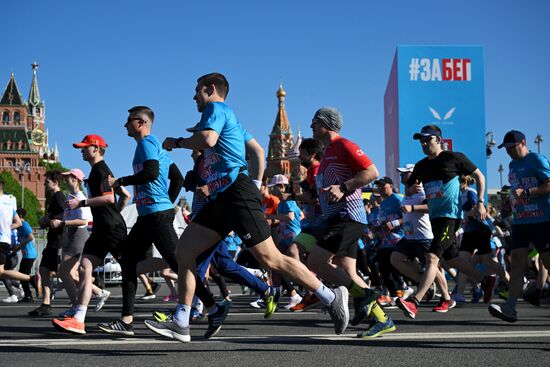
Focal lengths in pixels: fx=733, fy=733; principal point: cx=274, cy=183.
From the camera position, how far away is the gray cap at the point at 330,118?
6176 mm

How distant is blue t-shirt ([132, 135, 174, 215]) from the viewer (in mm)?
6434

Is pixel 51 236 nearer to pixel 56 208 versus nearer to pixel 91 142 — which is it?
pixel 56 208

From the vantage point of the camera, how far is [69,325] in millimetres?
6016

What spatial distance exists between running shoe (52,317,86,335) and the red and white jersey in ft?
7.45

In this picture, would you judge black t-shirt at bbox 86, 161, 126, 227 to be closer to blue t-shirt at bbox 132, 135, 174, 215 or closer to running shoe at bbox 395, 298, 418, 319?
blue t-shirt at bbox 132, 135, 174, 215

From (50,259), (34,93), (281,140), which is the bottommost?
(50,259)

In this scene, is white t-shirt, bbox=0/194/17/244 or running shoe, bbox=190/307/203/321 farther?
white t-shirt, bbox=0/194/17/244

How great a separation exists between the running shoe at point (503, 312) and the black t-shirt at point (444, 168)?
1788mm

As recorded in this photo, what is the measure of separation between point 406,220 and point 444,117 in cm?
2431

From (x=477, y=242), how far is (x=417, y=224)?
4.54ft

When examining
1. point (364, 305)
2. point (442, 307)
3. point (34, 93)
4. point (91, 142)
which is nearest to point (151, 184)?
point (91, 142)

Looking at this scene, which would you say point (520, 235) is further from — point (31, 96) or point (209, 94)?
point (31, 96)

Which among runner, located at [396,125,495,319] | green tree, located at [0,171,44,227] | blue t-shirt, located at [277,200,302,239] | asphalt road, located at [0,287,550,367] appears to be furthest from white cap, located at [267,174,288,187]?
green tree, located at [0,171,44,227]

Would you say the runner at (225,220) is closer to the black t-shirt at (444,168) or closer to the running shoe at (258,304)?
the black t-shirt at (444,168)
